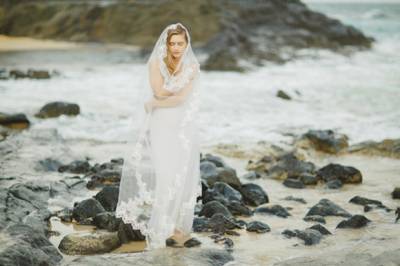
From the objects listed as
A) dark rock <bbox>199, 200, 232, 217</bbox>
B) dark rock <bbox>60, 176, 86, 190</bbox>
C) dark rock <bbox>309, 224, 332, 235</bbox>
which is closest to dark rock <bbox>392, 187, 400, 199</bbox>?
dark rock <bbox>309, 224, 332, 235</bbox>

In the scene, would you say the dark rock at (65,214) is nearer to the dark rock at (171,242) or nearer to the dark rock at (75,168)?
the dark rock at (171,242)

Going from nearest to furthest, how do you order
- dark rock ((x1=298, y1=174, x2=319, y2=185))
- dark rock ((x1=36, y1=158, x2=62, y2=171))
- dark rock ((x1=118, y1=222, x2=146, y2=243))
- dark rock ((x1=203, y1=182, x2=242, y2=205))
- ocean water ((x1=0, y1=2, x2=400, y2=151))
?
dark rock ((x1=118, y1=222, x2=146, y2=243)) < dark rock ((x1=203, y1=182, x2=242, y2=205)) < dark rock ((x1=36, y1=158, x2=62, y2=171)) < dark rock ((x1=298, y1=174, x2=319, y2=185)) < ocean water ((x1=0, y1=2, x2=400, y2=151))

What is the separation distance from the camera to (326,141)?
36.8ft

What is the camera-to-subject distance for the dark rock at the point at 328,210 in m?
6.95

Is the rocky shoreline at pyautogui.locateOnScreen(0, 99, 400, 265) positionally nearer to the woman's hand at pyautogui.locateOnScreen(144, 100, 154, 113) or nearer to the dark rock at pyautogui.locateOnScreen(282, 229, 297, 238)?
the dark rock at pyautogui.locateOnScreen(282, 229, 297, 238)

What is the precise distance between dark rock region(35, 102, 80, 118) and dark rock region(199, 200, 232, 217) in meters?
7.38

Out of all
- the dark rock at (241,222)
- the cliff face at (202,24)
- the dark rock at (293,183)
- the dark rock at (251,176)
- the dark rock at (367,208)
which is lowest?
the dark rock at (251,176)

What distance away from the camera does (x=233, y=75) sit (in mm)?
21203

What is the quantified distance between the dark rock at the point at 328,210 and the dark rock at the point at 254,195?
738mm

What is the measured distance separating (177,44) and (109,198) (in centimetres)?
229

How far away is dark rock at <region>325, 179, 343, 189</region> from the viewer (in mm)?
8500

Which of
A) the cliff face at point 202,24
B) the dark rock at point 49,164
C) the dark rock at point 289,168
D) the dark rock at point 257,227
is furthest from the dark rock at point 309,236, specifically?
the cliff face at point 202,24

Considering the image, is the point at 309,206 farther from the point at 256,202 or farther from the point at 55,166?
the point at 55,166

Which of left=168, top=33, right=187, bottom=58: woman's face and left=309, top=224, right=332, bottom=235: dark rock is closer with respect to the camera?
left=168, top=33, right=187, bottom=58: woman's face
